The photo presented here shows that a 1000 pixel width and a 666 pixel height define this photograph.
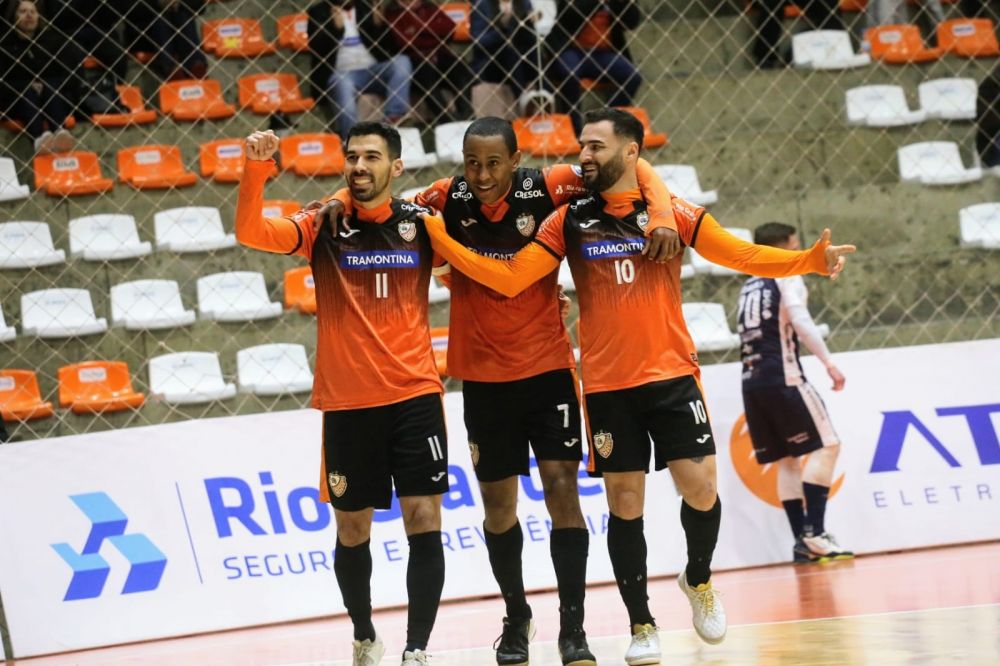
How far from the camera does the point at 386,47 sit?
11062mm

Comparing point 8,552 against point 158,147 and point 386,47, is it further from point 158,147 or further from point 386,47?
point 386,47

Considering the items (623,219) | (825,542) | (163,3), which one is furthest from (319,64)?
(623,219)

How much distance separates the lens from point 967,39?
40.3ft

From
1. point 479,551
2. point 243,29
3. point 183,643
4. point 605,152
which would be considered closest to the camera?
point 605,152

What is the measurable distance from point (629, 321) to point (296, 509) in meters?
3.13

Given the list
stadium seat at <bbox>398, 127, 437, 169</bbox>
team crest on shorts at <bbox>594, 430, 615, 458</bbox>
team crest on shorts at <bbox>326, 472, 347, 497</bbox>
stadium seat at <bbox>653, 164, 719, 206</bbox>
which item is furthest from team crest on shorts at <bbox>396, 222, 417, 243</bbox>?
stadium seat at <bbox>653, 164, 719, 206</bbox>

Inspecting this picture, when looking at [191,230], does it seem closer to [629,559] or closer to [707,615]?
[629,559]

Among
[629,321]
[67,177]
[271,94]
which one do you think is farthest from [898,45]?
[629,321]

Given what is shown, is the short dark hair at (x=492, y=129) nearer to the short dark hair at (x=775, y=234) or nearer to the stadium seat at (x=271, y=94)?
the short dark hair at (x=775, y=234)

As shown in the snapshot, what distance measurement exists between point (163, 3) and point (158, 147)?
4.48ft

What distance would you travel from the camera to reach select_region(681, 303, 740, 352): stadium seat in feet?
30.8

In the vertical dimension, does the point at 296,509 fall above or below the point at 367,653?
below

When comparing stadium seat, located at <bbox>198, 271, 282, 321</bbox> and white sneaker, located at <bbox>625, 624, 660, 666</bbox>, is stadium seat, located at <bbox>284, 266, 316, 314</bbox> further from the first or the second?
white sneaker, located at <bbox>625, 624, 660, 666</bbox>

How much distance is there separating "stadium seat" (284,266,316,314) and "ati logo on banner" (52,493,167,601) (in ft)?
8.62
